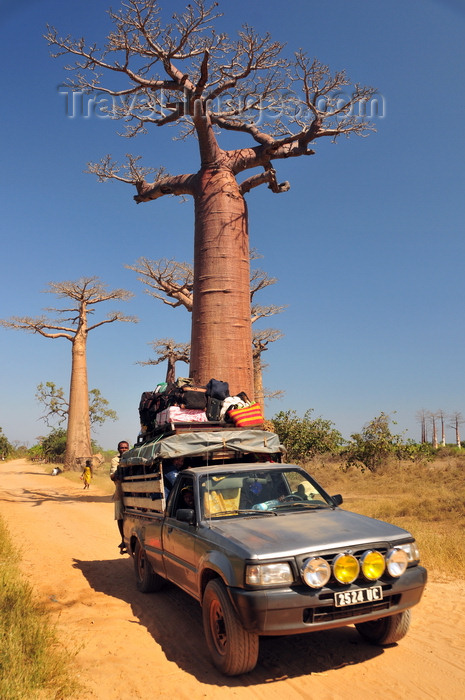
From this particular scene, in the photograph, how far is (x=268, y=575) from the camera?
3.02 metres

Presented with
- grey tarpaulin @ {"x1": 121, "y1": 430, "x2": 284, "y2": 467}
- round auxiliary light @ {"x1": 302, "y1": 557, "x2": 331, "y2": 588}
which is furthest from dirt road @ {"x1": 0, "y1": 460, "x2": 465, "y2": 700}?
grey tarpaulin @ {"x1": 121, "y1": 430, "x2": 284, "y2": 467}

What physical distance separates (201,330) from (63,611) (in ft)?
16.8

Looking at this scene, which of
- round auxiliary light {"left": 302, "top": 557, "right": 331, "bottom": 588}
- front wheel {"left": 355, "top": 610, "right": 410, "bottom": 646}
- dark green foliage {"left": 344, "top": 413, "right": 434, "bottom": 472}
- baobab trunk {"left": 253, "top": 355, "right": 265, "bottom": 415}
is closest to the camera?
round auxiliary light {"left": 302, "top": 557, "right": 331, "bottom": 588}

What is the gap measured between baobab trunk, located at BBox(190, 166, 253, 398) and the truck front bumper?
5.61m

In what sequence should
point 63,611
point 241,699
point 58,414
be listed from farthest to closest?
point 58,414 < point 63,611 < point 241,699

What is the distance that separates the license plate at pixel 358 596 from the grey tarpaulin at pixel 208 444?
6.23ft

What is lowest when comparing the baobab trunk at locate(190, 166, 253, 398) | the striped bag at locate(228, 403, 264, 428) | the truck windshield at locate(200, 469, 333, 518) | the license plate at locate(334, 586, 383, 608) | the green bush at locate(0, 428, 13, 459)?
the green bush at locate(0, 428, 13, 459)

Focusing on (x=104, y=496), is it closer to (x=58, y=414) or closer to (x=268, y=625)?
(x=268, y=625)

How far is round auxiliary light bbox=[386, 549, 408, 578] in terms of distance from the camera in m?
3.22

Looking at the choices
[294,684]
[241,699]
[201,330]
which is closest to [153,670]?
[241,699]

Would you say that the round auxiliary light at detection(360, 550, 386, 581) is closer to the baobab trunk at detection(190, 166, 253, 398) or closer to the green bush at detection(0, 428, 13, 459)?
the baobab trunk at detection(190, 166, 253, 398)

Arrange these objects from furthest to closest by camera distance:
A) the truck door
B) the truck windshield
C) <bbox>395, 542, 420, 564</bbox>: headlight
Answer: the truck windshield < the truck door < <bbox>395, 542, 420, 564</bbox>: headlight

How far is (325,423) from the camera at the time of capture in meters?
17.2

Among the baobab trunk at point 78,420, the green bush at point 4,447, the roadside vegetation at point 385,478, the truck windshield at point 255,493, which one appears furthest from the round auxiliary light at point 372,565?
the green bush at point 4,447
